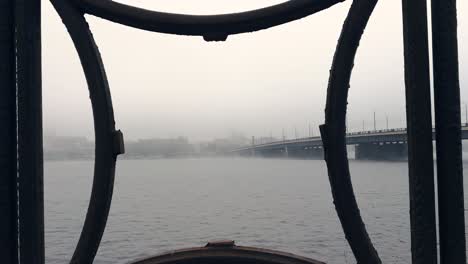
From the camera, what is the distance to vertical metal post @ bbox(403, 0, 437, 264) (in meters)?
2.71

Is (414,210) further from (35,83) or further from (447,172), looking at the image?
(35,83)

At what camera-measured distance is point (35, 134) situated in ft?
9.64

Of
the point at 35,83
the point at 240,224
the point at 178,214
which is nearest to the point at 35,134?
the point at 35,83

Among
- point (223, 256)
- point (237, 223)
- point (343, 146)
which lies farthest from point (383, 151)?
point (343, 146)

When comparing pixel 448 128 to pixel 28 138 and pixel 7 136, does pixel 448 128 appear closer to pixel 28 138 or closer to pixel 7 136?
pixel 28 138

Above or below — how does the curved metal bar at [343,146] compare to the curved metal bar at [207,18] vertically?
below

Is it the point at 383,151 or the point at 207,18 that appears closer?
the point at 207,18

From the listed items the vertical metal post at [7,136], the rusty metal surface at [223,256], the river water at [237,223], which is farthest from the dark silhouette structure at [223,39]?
the river water at [237,223]

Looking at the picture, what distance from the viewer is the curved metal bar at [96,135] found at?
3.02 metres

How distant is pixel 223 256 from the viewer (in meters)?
4.25

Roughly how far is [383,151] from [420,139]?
102485 millimetres

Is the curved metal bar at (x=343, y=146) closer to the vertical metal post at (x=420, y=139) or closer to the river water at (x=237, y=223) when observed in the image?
the vertical metal post at (x=420, y=139)

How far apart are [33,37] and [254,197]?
50693 mm

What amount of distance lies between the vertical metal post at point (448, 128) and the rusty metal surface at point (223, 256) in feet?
5.37
